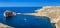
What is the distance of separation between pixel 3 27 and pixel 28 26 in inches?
294

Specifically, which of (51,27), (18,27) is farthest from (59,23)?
(18,27)

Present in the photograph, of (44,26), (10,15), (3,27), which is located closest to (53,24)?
(44,26)

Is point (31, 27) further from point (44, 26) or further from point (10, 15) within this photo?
point (10, 15)

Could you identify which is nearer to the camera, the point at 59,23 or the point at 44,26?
the point at 59,23

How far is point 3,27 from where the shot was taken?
129 ft

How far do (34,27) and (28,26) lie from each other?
1747 millimetres

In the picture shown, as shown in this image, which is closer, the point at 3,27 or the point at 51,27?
the point at 3,27

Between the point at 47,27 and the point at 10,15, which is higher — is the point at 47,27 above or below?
below

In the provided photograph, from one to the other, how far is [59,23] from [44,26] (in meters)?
4.80

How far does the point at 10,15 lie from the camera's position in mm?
66875

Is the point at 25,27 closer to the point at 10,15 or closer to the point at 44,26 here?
the point at 44,26

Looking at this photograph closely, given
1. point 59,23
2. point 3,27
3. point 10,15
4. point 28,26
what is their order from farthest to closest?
1. point 10,15
2. point 28,26
3. point 59,23
4. point 3,27

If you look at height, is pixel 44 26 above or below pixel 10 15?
below

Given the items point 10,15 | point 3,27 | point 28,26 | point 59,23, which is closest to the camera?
point 3,27
